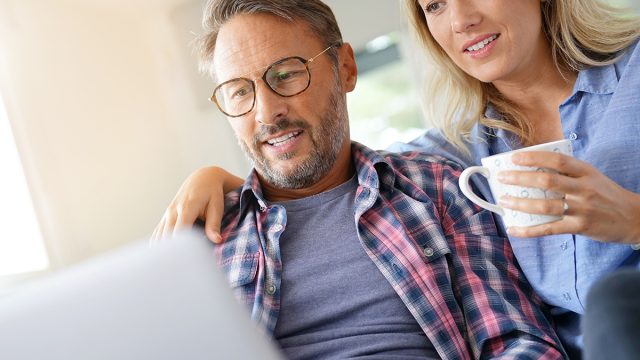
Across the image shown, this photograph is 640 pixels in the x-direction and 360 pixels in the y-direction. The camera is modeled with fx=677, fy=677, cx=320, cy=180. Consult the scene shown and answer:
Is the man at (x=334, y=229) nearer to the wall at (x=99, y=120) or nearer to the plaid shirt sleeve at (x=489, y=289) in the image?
the plaid shirt sleeve at (x=489, y=289)

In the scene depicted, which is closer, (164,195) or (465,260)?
(465,260)

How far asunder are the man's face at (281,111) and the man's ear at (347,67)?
0.12 metres

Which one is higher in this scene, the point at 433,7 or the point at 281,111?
the point at 433,7

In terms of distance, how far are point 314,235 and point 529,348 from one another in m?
0.46

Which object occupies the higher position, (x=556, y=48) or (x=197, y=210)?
(x=556, y=48)

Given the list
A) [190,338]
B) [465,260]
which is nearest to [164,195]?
[465,260]

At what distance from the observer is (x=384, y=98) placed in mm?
5312

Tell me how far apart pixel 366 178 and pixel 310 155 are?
0.43 ft

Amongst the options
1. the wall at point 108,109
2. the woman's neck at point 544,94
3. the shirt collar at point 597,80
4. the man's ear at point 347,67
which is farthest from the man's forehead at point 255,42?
the wall at point 108,109

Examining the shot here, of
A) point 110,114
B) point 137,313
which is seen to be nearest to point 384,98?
point 110,114

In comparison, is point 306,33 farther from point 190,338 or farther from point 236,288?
point 190,338

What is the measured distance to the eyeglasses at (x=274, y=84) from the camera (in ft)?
4.76

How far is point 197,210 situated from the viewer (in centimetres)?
138

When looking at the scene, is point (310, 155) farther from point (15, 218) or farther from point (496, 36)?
point (15, 218)
